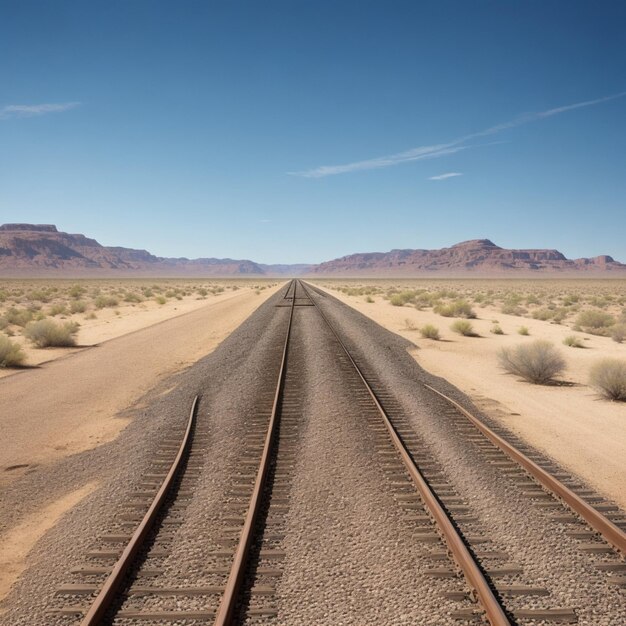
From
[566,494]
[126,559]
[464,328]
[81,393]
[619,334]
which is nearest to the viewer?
[126,559]

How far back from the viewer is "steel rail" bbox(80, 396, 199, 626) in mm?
3854

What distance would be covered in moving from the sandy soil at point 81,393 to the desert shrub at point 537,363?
11.0 metres

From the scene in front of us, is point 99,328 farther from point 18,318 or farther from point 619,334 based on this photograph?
point 619,334

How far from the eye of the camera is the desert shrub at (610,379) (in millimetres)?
11945

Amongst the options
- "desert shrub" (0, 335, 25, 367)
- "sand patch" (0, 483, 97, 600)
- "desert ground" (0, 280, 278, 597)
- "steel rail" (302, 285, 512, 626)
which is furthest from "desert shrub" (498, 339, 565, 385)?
"desert shrub" (0, 335, 25, 367)

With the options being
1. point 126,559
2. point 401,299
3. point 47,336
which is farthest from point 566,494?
point 401,299

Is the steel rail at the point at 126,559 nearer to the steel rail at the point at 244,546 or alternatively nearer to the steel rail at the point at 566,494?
the steel rail at the point at 244,546

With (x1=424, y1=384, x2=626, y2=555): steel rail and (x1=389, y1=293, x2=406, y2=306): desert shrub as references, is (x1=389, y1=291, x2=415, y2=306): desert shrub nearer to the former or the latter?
(x1=389, y1=293, x2=406, y2=306): desert shrub

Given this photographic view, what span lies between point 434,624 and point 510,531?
185cm

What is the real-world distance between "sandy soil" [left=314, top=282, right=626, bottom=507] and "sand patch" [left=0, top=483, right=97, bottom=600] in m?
7.31

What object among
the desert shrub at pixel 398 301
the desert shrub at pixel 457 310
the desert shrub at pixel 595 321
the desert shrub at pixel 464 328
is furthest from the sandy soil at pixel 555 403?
the desert shrub at pixel 398 301

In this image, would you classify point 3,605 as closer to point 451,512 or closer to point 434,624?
point 434,624

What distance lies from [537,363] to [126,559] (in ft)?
42.2

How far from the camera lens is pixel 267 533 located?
5219 mm
